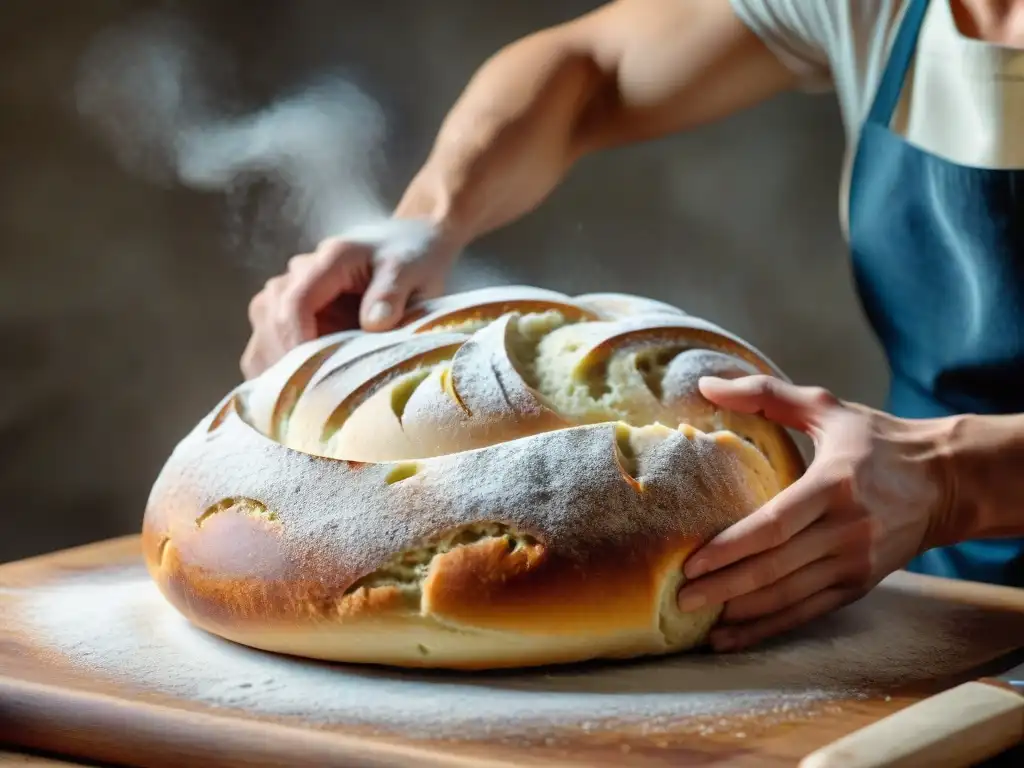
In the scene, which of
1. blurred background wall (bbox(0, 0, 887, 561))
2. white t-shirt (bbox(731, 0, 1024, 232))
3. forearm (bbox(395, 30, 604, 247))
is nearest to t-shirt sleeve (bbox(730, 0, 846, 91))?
white t-shirt (bbox(731, 0, 1024, 232))

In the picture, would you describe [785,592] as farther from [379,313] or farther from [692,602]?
[379,313]

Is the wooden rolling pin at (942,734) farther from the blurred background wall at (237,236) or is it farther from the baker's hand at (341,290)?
the blurred background wall at (237,236)

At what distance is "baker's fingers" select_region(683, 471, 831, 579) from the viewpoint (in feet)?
3.33

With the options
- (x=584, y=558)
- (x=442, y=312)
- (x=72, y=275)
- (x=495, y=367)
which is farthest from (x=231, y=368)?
(x=584, y=558)

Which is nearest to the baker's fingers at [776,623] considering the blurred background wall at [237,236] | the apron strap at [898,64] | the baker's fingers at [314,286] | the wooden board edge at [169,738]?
the wooden board edge at [169,738]

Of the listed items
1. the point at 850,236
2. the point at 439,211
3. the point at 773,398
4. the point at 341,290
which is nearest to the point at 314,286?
the point at 341,290

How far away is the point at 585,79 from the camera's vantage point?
179 cm

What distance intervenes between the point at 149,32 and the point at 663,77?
1.00 metres

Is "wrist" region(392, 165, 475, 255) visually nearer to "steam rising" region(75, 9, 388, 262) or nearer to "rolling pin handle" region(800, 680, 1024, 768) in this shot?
"steam rising" region(75, 9, 388, 262)

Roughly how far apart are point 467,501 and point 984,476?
1.63 feet

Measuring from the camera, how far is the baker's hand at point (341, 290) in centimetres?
139

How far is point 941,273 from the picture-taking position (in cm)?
150

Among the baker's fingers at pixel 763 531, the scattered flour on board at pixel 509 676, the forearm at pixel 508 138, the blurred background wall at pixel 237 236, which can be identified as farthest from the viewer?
the blurred background wall at pixel 237 236

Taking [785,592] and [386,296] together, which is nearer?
[785,592]
